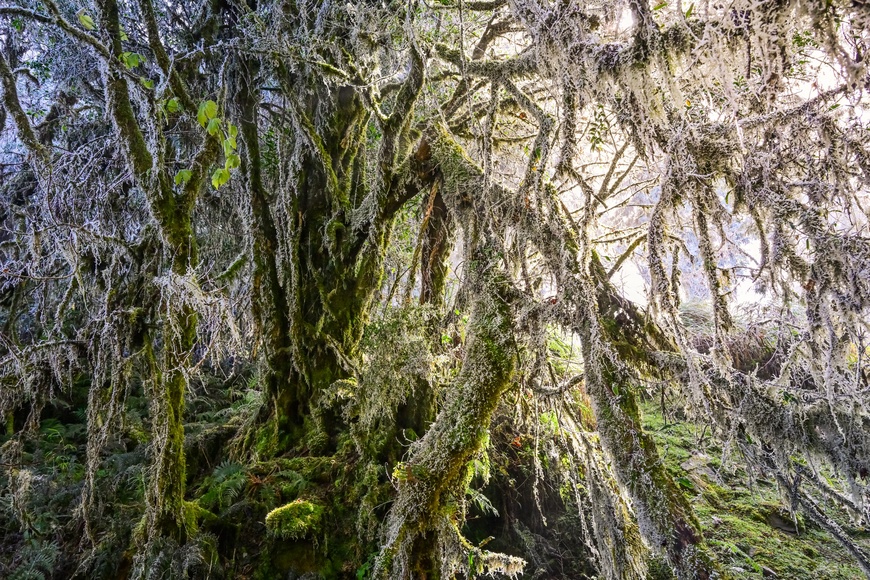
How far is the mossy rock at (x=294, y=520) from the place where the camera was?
10.8 ft

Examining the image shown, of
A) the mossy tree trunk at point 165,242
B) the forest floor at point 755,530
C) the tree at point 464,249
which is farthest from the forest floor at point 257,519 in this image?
the mossy tree trunk at point 165,242

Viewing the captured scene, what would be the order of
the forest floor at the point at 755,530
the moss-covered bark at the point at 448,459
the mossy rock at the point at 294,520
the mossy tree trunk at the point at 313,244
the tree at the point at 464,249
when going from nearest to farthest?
1. the tree at the point at 464,249
2. the moss-covered bark at the point at 448,459
3. the mossy rock at the point at 294,520
4. the forest floor at the point at 755,530
5. the mossy tree trunk at the point at 313,244

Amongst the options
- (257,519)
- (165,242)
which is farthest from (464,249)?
(257,519)

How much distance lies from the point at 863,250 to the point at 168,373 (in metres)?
3.33

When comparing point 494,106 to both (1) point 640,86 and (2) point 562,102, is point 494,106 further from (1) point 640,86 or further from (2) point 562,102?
(1) point 640,86

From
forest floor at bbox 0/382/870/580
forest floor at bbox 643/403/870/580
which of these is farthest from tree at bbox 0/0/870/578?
forest floor at bbox 643/403/870/580

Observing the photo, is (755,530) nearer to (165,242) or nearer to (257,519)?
(257,519)

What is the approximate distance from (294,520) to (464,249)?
253cm

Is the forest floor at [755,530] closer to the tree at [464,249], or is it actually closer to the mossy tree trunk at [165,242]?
the tree at [464,249]

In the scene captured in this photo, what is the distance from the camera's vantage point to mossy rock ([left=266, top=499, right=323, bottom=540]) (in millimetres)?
3285

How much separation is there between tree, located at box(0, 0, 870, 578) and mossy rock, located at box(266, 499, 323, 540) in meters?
0.03

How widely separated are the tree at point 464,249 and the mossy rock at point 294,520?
1.2 inches

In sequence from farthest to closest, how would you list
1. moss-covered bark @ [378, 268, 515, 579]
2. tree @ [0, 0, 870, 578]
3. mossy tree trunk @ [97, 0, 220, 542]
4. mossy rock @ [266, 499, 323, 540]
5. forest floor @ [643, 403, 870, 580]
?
1. forest floor @ [643, 403, 870, 580]
2. mossy rock @ [266, 499, 323, 540]
3. mossy tree trunk @ [97, 0, 220, 542]
4. moss-covered bark @ [378, 268, 515, 579]
5. tree @ [0, 0, 870, 578]

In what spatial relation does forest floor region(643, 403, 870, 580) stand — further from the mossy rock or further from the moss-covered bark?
the mossy rock
